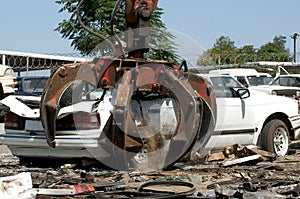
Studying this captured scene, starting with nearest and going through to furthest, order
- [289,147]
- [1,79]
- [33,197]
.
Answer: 1. [33,197]
2. [289,147]
3. [1,79]

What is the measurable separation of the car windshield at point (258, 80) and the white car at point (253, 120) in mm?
15721

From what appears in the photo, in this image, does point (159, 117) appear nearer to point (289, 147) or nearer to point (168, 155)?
point (168, 155)

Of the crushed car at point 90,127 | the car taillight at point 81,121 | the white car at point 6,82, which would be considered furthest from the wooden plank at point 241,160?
the white car at point 6,82

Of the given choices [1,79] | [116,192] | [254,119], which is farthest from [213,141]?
[1,79]

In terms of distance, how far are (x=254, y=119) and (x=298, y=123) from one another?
51.4 inches

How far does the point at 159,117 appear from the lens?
32.3 feet

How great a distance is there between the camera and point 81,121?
9.29 m

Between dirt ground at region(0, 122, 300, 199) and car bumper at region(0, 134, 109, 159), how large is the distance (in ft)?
0.81

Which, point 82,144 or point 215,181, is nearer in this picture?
point 215,181

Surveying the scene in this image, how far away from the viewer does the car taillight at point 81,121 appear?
365 inches

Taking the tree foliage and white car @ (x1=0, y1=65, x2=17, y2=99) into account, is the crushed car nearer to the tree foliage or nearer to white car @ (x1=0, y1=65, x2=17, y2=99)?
the tree foliage

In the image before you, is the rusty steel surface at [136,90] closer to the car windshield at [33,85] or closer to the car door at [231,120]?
the car door at [231,120]

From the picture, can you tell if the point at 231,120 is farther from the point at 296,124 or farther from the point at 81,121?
the point at 81,121

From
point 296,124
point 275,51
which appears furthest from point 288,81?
point 275,51
